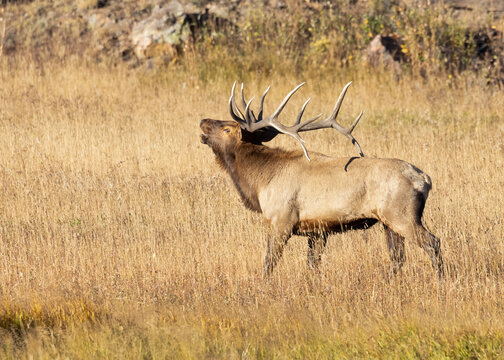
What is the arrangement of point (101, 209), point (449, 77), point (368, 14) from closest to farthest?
point (101, 209) → point (449, 77) → point (368, 14)

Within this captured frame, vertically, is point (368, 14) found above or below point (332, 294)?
above

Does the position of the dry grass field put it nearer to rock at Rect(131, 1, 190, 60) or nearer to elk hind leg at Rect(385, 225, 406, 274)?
elk hind leg at Rect(385, 225, 406, 274)

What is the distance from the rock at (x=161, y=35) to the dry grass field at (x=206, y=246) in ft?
6.63

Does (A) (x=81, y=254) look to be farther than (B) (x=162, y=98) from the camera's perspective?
No

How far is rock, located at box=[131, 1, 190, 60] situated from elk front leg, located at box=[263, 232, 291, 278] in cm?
1080

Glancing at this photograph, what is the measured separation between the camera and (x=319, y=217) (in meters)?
7.80

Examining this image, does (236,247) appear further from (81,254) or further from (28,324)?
(28,324)

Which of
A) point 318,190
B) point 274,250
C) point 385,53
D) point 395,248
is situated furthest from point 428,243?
point 385,53

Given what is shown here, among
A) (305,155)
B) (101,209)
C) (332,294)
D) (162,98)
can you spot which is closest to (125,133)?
(162,98)

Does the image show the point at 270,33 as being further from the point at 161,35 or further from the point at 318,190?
the point at 318,190

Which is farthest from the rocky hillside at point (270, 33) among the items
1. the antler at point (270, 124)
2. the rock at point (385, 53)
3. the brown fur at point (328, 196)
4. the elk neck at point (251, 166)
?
the brown fur at point (328, 196)

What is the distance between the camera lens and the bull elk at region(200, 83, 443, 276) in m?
7.46

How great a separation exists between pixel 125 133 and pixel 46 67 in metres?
4.59

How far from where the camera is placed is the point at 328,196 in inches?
305
